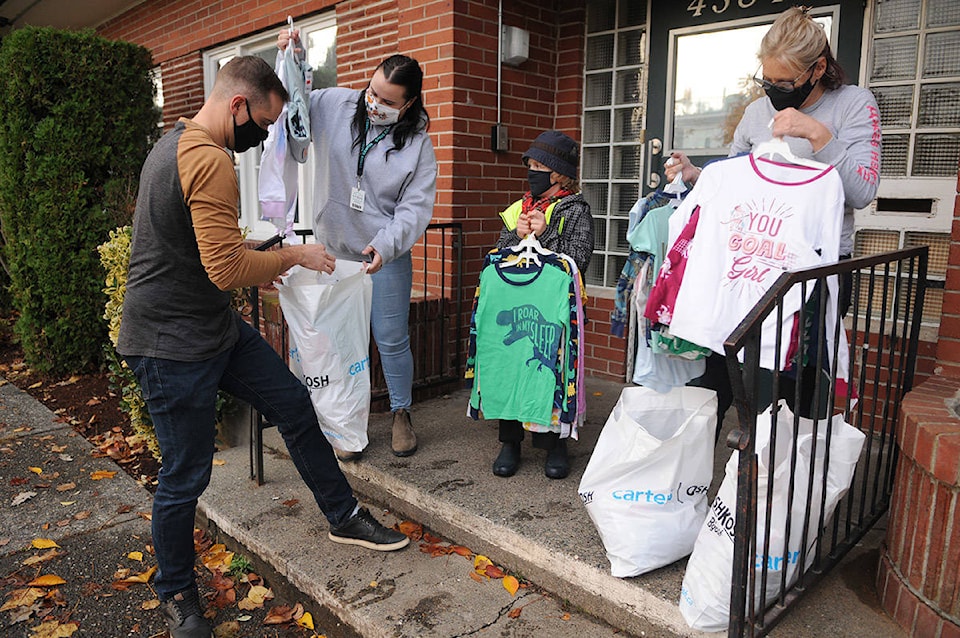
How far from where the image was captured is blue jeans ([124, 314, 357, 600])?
7.58 ft

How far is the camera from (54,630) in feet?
8.65

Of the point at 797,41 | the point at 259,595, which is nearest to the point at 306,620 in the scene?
the point at 259,595

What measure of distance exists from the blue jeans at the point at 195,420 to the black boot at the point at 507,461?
0.81m

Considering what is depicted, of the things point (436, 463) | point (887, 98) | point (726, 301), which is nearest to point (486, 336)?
point (436, 463)

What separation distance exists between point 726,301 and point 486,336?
123 cm

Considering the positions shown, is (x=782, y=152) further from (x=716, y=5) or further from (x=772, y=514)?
(x=716, y=5)

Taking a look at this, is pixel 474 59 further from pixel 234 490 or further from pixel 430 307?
pixel 234 490

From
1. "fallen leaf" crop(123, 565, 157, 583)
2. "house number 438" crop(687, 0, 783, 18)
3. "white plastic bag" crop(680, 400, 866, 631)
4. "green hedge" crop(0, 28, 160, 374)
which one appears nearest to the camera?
"white plastic bag" crop(680, 400, 866, 631)

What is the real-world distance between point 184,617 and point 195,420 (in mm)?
732

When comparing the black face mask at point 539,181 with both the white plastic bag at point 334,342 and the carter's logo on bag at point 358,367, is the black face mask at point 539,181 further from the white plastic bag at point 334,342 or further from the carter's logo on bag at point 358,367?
the carter's logo on bag at point 358,367

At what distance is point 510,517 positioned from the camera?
281 cm

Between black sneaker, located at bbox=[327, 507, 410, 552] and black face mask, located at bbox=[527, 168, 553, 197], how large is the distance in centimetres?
163

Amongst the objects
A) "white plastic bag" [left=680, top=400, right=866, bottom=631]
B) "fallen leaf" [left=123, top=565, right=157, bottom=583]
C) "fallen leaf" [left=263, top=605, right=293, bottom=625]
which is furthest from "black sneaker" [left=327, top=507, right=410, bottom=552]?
"white plastic bag" [left=680, top=400, right=866, bottom=631]

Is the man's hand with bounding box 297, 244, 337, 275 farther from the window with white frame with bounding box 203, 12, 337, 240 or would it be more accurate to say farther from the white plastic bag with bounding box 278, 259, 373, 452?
the window with white frame with bounding box 203, 12, 337, 240
